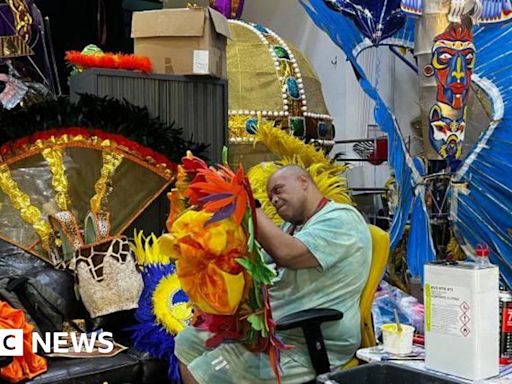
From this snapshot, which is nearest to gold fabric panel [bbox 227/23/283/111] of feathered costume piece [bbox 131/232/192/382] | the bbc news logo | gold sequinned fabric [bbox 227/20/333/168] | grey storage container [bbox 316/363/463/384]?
gold sequinned fabric [bbox 227/20/333/168]

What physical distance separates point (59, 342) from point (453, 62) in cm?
195

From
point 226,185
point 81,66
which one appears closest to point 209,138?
point 81,66

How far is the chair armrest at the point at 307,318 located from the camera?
6.13 ft

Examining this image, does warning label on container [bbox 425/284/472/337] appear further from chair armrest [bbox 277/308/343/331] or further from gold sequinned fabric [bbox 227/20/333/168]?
gold sequinned fabric [bbox 227/20/333/168]

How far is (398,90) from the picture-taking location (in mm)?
4672

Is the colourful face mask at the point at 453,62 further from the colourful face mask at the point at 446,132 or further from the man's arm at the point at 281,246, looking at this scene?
the man's arm at the point at 281,246

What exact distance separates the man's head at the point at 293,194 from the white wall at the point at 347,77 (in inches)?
79.7

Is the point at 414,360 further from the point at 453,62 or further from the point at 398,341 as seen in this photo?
the point at 453,62

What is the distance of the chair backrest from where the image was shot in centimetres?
212

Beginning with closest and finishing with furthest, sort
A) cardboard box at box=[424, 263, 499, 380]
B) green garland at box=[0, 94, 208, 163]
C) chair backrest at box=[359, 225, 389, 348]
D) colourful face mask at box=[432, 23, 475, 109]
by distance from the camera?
1. cardboard box at box=[424, 263, 499, 380]
2. chair backrest at box=[359, 225, 389, 348]
3. colourful face mask at box=[432, 23, 475, 109]
4. green garland at box=[0, 94, 208, 163]

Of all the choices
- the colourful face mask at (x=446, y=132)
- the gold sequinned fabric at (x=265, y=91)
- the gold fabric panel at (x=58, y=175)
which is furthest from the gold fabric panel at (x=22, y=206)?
the colourful face mask at (x=446, y=132)

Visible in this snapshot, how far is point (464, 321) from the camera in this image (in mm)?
1453

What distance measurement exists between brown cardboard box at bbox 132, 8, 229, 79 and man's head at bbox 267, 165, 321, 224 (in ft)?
4.07

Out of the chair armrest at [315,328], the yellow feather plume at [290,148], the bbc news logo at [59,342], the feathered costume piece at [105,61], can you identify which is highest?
the feathered costume piece at [105,61]
